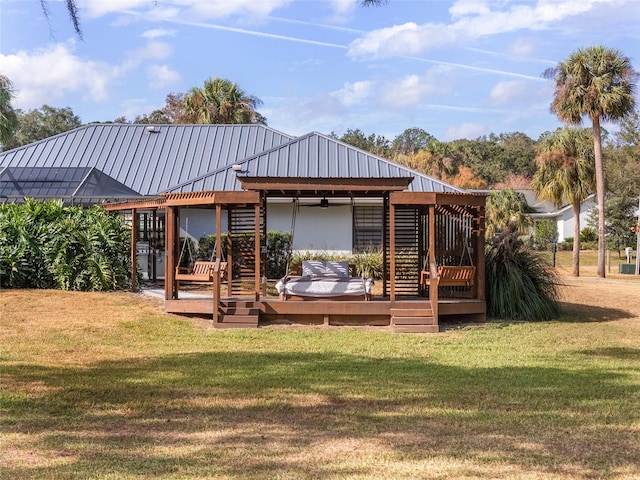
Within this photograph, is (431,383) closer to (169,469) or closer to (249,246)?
(169,469)

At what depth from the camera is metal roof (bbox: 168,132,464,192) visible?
73.7 feet

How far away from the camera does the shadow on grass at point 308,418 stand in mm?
5379

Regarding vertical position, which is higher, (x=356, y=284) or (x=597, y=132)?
(x=597, y=132)

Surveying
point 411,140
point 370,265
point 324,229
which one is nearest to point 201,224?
point 324,229

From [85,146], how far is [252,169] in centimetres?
736

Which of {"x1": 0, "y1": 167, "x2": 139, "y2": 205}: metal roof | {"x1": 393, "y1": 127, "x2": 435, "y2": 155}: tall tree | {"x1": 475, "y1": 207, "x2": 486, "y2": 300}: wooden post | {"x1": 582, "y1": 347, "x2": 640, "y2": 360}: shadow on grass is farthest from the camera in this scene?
{"x1": 393, "y1": 127, "x2": 435, "y2": 155}: tall tree

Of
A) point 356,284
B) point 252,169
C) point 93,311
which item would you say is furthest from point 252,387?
point 252,169

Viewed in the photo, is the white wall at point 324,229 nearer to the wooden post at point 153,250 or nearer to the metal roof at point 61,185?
the wooden post at point 153,250

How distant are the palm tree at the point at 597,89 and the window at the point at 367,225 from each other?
991 centimetres

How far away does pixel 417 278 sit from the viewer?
15.9 metres

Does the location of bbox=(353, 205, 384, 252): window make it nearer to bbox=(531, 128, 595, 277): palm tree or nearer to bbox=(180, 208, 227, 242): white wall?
bbox=(180, 208, 227, 242): white wall

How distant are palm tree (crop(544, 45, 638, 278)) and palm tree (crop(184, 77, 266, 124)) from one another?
16.0 metres

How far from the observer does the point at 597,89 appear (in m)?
26.7

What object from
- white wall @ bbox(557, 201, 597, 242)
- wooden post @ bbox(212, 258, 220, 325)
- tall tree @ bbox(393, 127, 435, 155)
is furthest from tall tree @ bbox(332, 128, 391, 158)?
wooden post @ bbox(212, 258, 220, 325)
